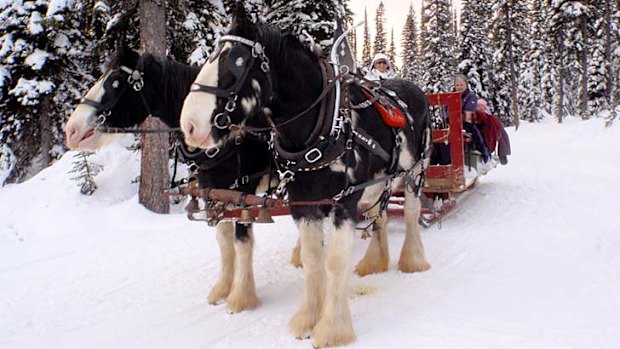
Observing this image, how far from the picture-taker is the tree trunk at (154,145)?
920 centimetres

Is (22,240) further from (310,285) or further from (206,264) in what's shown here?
(310,285)

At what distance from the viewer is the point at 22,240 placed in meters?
8.22

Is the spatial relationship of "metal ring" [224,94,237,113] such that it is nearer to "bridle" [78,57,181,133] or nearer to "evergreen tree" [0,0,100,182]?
"bridle" [78,57,181,133]

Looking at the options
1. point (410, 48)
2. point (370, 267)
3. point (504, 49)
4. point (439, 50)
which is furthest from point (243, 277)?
point (410, 48)

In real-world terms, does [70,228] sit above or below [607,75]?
below

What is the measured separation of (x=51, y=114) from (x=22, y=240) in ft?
26.1

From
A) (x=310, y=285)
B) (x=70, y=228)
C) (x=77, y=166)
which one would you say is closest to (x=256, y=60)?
(x=310, y=285)

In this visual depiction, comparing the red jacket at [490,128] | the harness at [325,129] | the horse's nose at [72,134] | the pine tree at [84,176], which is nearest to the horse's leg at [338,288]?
the harness at [325,129]

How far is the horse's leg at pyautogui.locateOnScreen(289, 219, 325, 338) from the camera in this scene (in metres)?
4.05

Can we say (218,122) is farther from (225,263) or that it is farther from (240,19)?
(225,263)

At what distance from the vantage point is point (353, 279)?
18.2 feet

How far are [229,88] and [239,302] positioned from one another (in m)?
2.47

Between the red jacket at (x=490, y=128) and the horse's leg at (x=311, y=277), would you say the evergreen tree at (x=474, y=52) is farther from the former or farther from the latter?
the horse's leg at (x=311, y=277)

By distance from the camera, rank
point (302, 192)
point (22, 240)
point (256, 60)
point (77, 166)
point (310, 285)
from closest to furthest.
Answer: point (256, 60) < point (302, 192) < point (310, 285) < point (22, 240) < point (77, 166)
